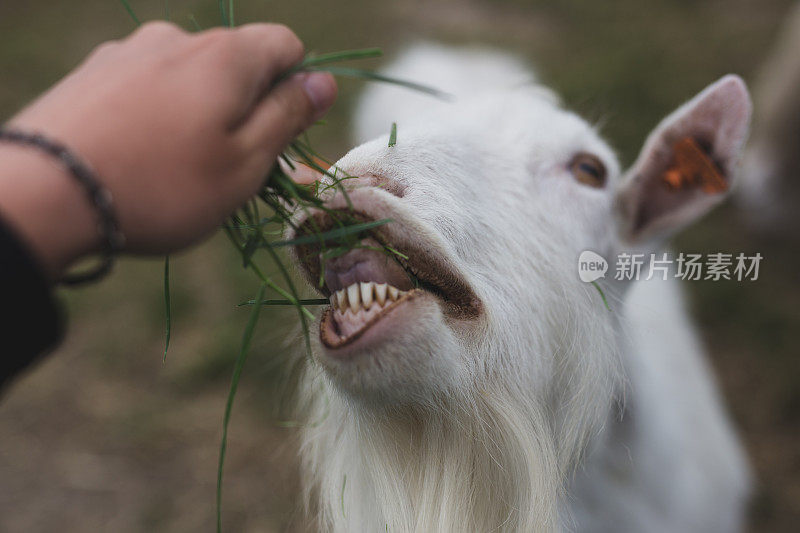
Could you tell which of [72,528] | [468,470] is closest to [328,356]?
[468,470]

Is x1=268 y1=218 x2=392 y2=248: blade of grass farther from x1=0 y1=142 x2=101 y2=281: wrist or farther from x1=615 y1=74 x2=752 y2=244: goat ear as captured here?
x1=615 y1=74 x2=752 y2=244: goat ear

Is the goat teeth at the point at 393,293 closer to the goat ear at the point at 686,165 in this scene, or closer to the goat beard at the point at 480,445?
the goat beard at the point at 480,445

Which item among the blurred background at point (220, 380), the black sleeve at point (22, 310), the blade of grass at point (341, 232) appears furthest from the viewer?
the blurred background at point (220, 380)

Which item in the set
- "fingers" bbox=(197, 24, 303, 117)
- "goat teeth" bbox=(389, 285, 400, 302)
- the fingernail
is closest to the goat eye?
"goat teeth" bbox=(389, 285, 400, 302)

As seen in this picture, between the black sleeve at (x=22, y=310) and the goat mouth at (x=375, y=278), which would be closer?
the black sleeve at (x=22, y=310)

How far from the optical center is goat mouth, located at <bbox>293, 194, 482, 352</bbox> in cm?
117

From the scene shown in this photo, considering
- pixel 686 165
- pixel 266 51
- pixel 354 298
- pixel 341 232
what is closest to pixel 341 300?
pixel 354 298

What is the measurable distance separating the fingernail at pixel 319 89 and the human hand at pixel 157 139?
0.06m

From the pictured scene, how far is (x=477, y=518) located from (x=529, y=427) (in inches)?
10.6

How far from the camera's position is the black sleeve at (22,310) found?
74cm

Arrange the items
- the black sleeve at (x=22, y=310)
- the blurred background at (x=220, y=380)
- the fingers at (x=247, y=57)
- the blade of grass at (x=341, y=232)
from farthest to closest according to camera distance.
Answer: the blurred background at (x=220, y=380) < the blade of grass at (x=341, y=232) < the fingers at (x=247, y=57) < the black sleeve at (x=22, y=310)

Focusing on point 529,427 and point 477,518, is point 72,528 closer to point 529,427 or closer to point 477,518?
point 477,518

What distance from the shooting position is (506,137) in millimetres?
1753

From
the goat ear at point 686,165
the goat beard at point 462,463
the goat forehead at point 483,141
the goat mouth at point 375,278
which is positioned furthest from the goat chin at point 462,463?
the goat ear at point 686,165
